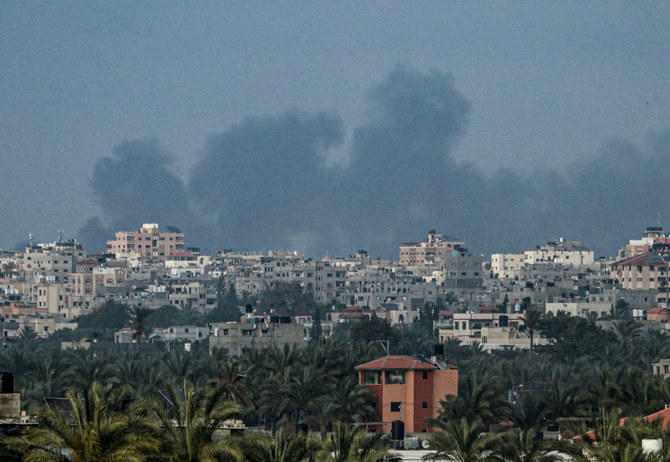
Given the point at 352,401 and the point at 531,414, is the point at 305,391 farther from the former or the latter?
the point at 531,414

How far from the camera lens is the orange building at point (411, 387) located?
4173 inches

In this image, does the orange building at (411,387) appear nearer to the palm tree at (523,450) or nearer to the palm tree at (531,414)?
the palm tree at (531,414)

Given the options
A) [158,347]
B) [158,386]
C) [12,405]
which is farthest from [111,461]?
[158,347]

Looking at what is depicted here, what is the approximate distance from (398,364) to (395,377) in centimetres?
82

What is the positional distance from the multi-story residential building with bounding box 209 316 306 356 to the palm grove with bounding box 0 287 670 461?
826 cm

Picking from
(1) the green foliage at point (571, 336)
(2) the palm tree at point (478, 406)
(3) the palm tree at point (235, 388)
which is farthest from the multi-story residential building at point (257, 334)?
(2) the palm tree at point (478, 406)

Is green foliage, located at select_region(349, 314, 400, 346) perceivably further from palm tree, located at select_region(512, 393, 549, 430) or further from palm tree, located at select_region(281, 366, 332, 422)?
palm tree, located at select_region(512, 393, 549, 430)

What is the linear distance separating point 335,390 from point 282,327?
66821mm

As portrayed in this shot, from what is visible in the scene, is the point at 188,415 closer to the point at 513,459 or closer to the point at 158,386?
the point at 513,459

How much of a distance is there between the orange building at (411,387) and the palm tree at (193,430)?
5579 cm

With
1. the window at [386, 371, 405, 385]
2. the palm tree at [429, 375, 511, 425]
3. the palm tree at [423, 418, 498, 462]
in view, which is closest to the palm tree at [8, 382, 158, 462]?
the palm tree at [423, 418, 498, 462]

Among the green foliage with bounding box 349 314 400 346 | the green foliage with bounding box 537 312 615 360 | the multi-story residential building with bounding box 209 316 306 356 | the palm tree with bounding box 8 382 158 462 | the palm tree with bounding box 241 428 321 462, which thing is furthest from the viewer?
the green foliage with bounding box 349 314 400 346

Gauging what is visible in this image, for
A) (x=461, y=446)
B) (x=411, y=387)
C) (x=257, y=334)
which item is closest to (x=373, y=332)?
(x=257, y=334)

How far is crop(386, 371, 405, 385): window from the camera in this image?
107 meters
